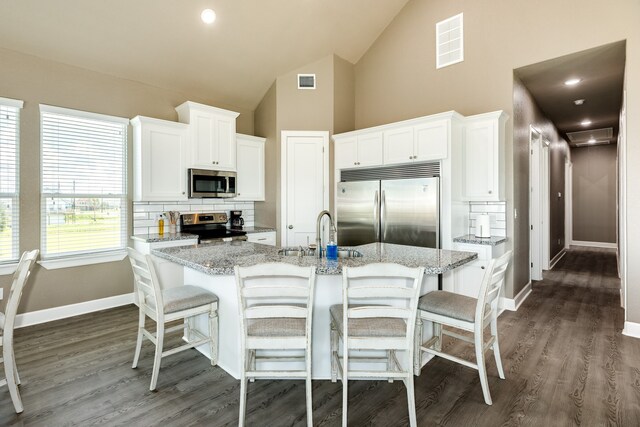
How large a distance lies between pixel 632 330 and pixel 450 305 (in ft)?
7.69

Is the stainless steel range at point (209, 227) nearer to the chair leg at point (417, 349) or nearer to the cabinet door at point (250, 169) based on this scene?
the cabinet door at point (250, 169)

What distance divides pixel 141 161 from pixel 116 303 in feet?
5.69

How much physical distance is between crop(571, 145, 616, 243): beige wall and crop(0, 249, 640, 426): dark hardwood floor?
23.1ft

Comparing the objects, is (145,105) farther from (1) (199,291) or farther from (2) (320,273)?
(2) (320,273)

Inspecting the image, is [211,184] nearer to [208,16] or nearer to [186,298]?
[208,16]

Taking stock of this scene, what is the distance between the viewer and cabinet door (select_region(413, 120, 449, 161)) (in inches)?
149

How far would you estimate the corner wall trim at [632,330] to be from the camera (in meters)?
3.25

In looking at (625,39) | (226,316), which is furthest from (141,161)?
(625,39)

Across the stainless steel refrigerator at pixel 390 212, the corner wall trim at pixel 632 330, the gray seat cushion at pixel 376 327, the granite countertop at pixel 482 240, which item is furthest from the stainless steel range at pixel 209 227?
the corner wall trim at pixel 632 330

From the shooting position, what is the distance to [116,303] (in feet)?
13.8

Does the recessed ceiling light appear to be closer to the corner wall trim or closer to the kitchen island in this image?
the kitchen island

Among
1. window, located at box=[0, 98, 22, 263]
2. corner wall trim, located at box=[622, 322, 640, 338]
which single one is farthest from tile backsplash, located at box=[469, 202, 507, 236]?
window, located at box=[0, 98, 22, 263]

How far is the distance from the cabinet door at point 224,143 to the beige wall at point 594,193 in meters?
9.05

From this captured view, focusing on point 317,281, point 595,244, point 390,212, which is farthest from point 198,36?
point 595,244
